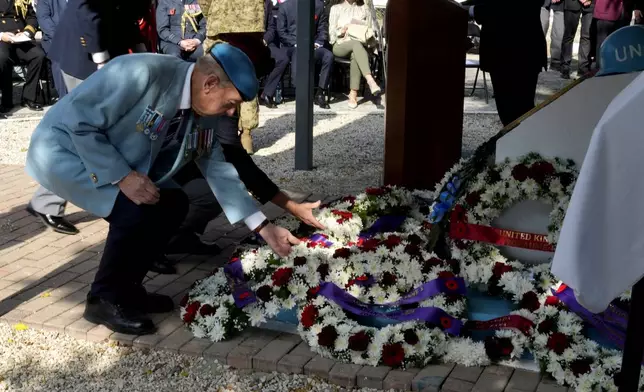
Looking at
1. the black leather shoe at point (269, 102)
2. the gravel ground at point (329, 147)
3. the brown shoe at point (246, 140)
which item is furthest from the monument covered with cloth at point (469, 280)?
the black leather shoe at point (269, 102)

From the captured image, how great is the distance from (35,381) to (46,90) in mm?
9160

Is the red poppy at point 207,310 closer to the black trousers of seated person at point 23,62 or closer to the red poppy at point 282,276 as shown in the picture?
the red poppy at point 282,276

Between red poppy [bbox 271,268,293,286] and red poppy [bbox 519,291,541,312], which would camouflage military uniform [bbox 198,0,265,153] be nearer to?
red poppy [bbox 271,268,293,286]

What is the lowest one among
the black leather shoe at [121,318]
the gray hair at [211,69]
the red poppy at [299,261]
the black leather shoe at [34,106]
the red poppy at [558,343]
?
the black leather shoe at [34,106]

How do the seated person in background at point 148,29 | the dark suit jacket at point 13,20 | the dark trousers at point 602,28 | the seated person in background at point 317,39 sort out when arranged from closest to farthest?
the seated person in background at point 148,29, the dark suit jacket at point 13,20, the seated person in background at point 317,39, the dark trousers at point 602,28

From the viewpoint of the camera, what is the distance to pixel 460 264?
437 cm

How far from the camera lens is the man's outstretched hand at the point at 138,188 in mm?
3840

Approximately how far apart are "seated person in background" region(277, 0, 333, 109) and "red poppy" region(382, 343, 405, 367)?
7.99m

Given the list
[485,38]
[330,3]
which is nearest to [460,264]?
[485,38]

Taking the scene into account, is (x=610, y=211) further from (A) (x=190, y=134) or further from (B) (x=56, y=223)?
(B) (x=56, y=223)

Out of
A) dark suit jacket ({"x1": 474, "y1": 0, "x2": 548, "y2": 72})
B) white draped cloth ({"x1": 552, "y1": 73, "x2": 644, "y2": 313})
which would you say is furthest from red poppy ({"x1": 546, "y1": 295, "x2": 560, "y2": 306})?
dark suit jacket ({"x1": 474, "y1": 0, "x2": 548, "y2": 72})

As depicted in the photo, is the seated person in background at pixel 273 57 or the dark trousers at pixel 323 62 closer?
the seated person in background at pixel 273 57

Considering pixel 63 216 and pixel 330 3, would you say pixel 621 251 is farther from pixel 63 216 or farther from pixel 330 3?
pixel 330 3

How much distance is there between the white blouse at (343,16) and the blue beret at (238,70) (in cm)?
827
